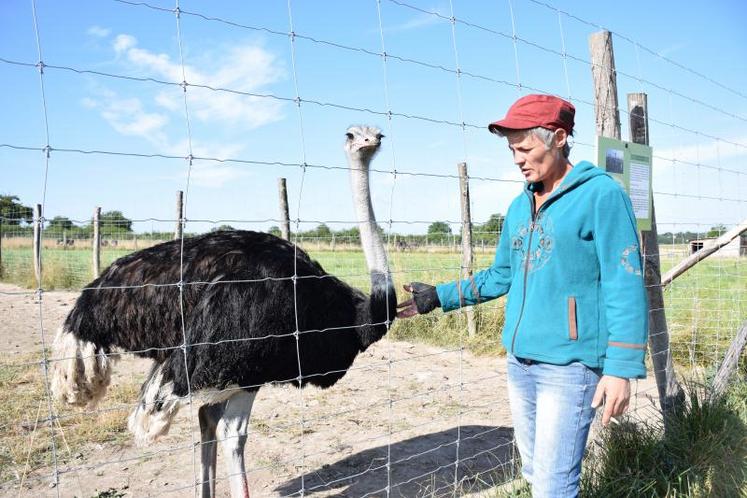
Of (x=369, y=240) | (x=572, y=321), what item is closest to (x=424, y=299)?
(x=369, y=240)

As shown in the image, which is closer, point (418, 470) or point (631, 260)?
point (631, 260)

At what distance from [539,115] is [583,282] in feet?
1.70

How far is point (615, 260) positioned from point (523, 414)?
2.04 feet

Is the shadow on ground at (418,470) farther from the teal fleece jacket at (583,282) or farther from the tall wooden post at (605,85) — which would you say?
the tall wooden post at (605,85)

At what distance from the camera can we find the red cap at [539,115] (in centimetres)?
196

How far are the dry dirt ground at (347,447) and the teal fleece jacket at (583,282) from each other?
0.88m

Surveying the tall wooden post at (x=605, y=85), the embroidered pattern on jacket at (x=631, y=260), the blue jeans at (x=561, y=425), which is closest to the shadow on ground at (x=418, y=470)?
the blue jeans at (x=561, y=425)

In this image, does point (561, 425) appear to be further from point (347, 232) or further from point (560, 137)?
point (347, 232)

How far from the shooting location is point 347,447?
4137 millimetres

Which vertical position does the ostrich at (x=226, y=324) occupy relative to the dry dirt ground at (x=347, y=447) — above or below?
above

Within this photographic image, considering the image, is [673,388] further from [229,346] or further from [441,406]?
[229,346]

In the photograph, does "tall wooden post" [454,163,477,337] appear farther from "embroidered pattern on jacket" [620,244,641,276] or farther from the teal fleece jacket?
"embroidered pattern on jacket" [620,244,641,276]

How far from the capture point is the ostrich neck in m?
3.16

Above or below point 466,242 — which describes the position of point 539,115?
above
